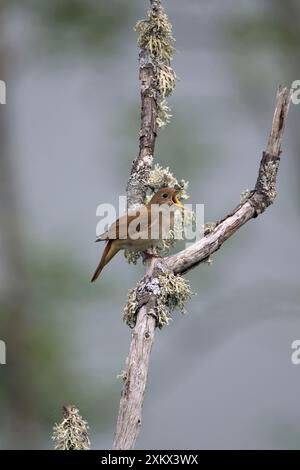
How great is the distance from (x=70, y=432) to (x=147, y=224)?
1175 mm

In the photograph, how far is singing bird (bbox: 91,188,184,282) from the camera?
469 cm

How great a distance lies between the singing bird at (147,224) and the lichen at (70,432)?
3.38 feet

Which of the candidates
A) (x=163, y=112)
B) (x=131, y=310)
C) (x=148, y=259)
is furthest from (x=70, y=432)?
(x=163, y=112)

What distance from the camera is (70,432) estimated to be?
12.4 ft

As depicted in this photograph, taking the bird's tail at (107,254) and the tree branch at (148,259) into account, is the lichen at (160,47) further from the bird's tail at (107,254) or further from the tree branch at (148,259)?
the bird's tail at (107,254)

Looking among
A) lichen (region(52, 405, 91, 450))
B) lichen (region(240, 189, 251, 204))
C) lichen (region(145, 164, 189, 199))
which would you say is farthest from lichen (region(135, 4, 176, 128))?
lichen (region(52, 405, 91, 450))

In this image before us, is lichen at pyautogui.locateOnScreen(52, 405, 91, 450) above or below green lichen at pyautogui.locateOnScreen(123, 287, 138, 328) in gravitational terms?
below

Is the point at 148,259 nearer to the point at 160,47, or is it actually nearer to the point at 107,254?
the point at 107,254

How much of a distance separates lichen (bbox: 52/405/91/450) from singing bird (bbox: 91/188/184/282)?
1.03 m

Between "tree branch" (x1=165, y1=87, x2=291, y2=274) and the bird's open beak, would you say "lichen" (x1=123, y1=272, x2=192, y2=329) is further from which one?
the bird's open beak

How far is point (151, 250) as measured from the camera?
4.69 m

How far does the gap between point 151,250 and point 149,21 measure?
1.04 metres

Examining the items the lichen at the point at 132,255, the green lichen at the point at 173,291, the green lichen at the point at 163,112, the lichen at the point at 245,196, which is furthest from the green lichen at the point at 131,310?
the green lichen at the point at 163,112
